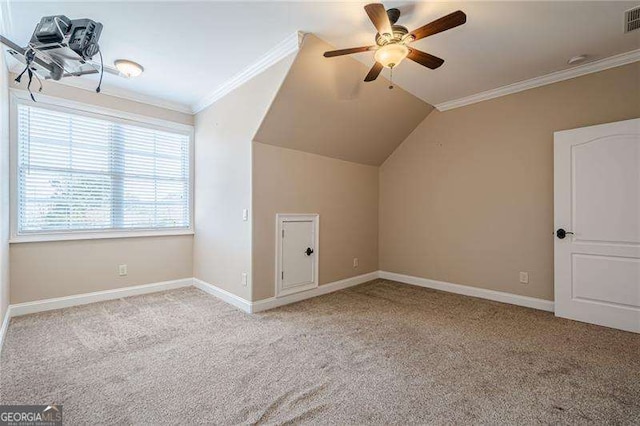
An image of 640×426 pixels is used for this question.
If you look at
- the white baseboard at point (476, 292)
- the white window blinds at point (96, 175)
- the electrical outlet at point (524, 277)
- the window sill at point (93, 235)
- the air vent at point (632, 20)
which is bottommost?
the white baseboard at point (476, 292)

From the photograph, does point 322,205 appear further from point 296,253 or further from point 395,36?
point 395,36

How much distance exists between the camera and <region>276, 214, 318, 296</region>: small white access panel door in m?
3.55

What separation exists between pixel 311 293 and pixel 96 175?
312cm

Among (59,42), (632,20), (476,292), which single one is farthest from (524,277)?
(59,42)

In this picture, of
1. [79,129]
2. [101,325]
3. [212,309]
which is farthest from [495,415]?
[79,129]

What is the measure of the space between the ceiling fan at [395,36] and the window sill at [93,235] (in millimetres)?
3323

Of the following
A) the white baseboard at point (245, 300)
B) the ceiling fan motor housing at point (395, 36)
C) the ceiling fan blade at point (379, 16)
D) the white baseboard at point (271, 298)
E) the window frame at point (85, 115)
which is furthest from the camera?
the white baseboard at point (271, 298)

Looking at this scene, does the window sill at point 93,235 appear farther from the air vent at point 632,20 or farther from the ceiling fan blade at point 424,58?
the air vent at point 632,20

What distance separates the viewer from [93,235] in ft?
11.6

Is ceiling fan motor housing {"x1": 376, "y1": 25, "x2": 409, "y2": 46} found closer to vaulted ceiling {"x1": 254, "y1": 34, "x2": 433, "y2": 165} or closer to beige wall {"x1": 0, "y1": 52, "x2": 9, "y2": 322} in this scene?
vaulted ceiling {"x1": 254, "y1": 34, "x2": 433, "y2": 165}

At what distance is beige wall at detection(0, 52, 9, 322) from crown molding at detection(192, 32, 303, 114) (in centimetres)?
194

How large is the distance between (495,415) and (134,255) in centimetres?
419

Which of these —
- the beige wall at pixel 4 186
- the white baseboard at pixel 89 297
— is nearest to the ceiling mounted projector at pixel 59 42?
the beige wall at pixel 4 186

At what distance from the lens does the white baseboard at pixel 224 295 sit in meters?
3.31
